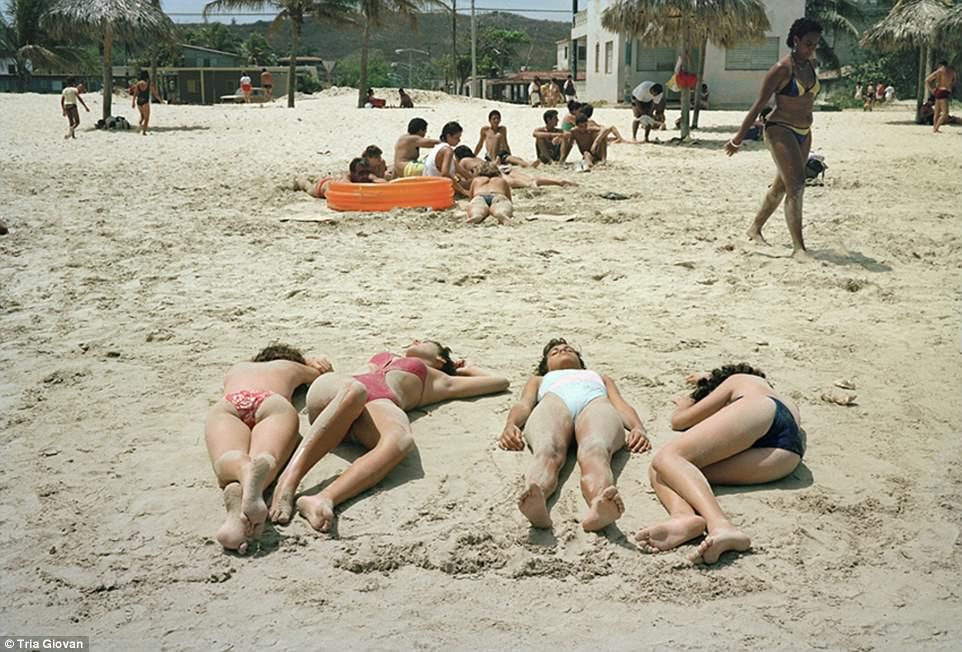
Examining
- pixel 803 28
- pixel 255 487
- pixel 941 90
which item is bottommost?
pixel 255 487

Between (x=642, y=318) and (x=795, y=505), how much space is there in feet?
7.90

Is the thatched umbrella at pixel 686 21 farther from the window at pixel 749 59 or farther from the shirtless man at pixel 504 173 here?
the window at pixel 749 59

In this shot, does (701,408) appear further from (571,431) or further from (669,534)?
(669,534)

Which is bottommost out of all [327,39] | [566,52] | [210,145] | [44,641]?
[44,641]

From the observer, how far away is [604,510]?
3.05 meters

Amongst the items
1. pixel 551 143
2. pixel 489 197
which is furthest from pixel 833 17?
pixel 489 197

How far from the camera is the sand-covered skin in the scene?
8.90ft

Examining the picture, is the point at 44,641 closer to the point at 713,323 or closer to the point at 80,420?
the point at 80,420

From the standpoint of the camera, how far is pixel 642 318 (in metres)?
5.62

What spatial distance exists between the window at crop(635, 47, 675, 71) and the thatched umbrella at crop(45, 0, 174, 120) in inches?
619

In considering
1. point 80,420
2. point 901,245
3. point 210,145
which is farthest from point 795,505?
point 210,145

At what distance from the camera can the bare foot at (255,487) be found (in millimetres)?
3041

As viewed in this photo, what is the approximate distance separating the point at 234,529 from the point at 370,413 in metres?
0.83

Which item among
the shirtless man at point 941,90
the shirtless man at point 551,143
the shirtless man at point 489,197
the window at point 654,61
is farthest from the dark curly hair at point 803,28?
the window at point 654,61
